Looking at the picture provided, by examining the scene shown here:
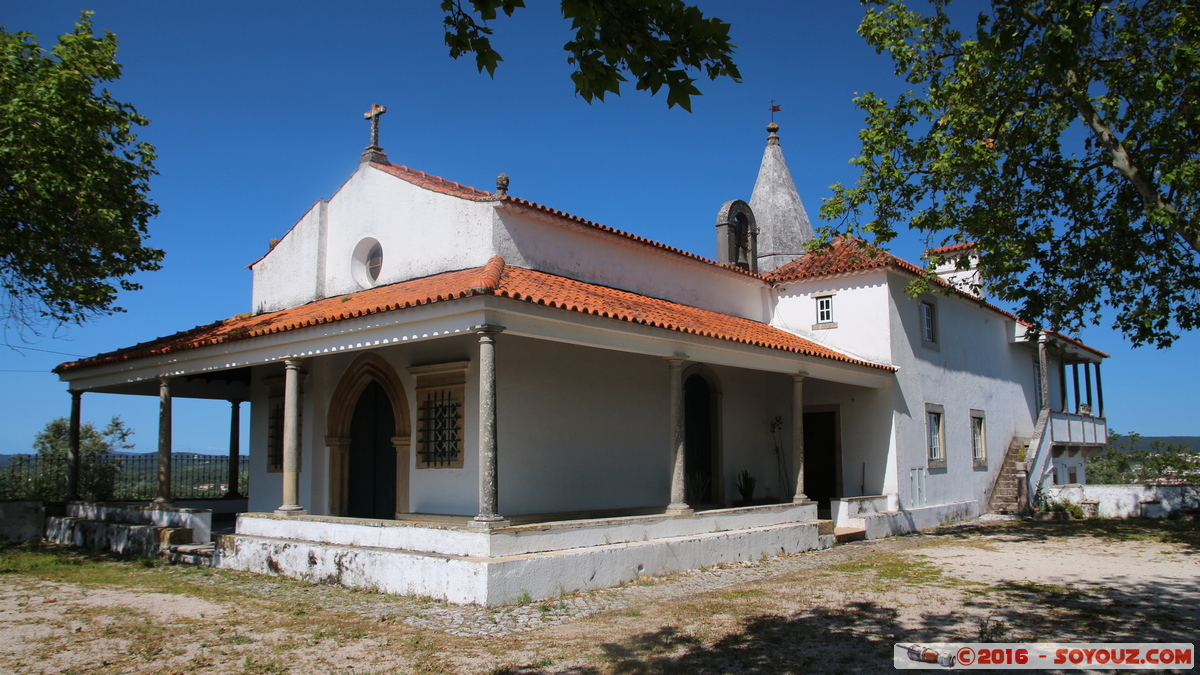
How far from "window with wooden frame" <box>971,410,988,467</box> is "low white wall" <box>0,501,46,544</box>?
1928 centimetres

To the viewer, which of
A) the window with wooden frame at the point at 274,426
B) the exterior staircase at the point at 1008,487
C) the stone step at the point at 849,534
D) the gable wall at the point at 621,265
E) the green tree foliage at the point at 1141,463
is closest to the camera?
the gable wall at the point at 621,265

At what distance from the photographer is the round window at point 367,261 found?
44.2 ft

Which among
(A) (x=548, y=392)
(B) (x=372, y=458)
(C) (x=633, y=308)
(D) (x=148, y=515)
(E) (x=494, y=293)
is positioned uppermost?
(C) (x=633, y=308)

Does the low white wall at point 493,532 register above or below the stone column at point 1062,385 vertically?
below

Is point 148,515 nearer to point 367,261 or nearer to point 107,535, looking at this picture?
point 107,535

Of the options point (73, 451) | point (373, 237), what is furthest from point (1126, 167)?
point (73, 451)

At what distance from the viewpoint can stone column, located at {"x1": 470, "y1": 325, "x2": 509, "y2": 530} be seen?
28.9 feet

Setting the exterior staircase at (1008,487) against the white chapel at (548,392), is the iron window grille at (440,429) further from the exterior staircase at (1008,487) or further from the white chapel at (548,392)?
the exterior staircase at (1008,487)

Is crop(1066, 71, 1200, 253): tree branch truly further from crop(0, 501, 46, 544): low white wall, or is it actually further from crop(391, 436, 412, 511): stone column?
crop(0, 501, 46, 544): low white wall

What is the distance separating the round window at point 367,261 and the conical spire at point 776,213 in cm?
1051

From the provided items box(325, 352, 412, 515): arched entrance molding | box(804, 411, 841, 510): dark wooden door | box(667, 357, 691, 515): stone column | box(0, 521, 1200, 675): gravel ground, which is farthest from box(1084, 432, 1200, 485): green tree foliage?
box(325, 352, 412, 515): arched entrance molding

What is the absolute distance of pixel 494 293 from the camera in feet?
28.6

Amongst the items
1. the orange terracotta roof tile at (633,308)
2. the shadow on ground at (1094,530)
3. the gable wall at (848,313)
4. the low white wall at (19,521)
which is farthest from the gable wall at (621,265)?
the low white wall at (19,521)

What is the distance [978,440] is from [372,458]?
46.3ft
